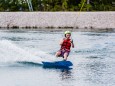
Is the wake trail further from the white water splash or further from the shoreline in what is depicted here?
the shoreline

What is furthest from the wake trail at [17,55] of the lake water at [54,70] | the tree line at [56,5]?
the tree line at [56,5]

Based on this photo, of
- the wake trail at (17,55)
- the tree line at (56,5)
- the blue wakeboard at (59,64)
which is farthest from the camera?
the tree line at (56,5)

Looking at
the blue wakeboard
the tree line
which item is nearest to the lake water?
the blue wakeboard

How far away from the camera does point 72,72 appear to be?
17188 mm

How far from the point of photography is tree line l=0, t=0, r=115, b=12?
56750 mm

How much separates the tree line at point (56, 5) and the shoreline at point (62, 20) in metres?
6.81

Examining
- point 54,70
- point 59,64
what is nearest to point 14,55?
point 59,64

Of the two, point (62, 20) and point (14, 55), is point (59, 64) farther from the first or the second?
point (62, 20)

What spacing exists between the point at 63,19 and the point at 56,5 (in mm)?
8741

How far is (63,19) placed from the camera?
1924 inches

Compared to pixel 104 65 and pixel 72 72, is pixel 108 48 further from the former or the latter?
pixel 72 72

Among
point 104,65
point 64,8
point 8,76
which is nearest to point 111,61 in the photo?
Result: point 104,65

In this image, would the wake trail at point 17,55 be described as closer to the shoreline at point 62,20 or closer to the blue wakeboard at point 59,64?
the blue wakeboard at point 59,64

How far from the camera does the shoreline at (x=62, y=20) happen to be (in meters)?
48.5
